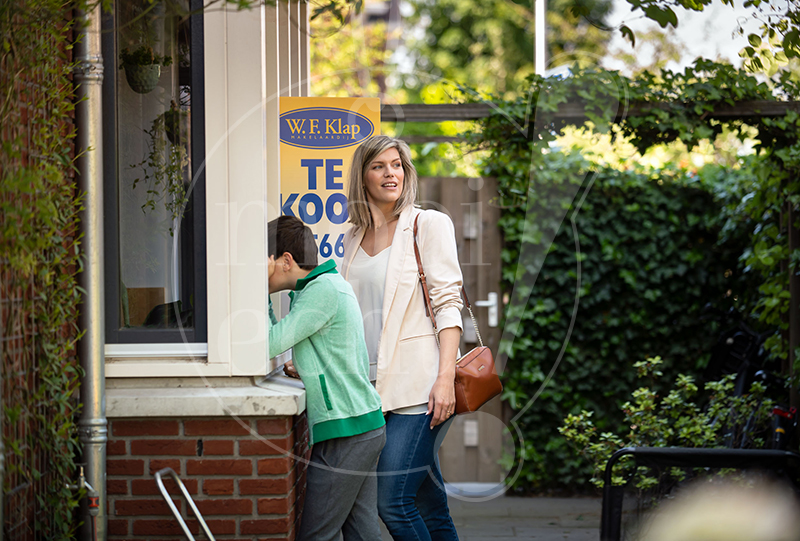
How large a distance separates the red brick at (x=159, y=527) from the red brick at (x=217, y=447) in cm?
25

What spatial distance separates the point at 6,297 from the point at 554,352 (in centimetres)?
340

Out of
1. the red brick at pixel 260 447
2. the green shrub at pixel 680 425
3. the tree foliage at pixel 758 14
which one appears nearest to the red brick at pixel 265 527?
the red brick at pixel 260 447

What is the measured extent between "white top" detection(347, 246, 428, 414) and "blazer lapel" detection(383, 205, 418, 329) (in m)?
0.02

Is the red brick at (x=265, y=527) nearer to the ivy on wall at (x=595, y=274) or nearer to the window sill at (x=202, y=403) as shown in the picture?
the window sill at (x=202, y=403)

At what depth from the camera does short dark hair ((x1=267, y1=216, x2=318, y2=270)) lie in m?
2.52

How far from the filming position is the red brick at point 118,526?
2582 mm

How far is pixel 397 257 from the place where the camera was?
8.07ft

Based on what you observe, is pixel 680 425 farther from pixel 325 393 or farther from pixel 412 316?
pixel 325 393

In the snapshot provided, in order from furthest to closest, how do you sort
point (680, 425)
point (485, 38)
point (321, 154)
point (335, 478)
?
point (485, 38) < point (680, 425) < point (321, 154) < point (335, 478)

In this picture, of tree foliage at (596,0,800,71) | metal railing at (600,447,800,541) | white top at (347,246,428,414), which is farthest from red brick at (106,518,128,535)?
tree foliage at (596,0,800,71)

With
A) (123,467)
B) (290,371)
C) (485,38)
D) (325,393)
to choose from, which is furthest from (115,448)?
(485,38)

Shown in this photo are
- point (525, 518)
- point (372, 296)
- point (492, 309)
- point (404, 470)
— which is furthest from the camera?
point (492, 309)

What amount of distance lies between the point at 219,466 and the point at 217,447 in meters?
0.07

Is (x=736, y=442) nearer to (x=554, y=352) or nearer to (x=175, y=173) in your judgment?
(x=554, y=352)
